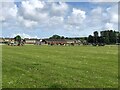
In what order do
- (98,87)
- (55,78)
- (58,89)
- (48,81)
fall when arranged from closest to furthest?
1. (58,89)
2. (98,87)
3. (48,81)
4. (55,78)

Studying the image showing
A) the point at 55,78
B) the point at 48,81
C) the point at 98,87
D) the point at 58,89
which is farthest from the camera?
the point at 55,78

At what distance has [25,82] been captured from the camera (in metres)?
18.8

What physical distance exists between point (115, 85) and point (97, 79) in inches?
97.4

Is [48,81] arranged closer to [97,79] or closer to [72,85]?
[72,85]

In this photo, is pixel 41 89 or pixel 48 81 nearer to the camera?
pixel 41 89

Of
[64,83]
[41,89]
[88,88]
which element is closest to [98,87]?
[88,88]

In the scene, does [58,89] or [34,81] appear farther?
[34,81]

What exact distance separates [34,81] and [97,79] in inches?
164

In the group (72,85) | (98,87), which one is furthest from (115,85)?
(72,85)

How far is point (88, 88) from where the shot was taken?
17.4 metres

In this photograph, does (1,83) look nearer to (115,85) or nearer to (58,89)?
(58,89)

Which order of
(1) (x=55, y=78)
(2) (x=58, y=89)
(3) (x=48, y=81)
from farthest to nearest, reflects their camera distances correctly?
(1) (x=55, y=78) < (3) (x=48, y=81) < (2) (x=58, y=89)

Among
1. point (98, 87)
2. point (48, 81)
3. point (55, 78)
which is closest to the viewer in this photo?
point (98, 87)

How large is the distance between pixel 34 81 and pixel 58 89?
10.6 ft
